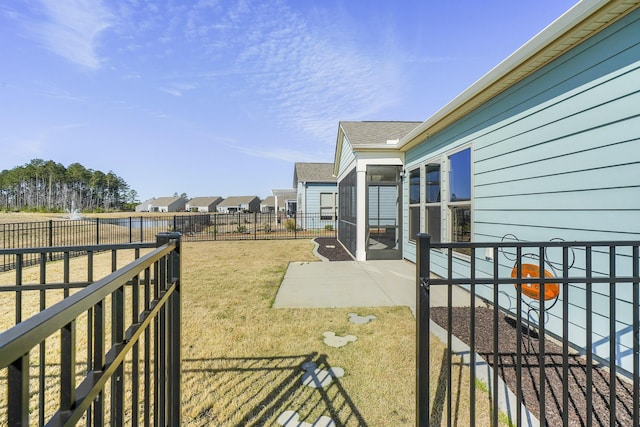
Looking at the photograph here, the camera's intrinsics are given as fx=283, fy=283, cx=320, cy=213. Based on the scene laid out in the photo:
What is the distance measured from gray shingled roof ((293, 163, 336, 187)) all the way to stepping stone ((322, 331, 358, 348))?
14.0 m

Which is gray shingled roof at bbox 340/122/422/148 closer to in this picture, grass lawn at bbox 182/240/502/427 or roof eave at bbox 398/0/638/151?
roof eave at bbox 398/0/638/151

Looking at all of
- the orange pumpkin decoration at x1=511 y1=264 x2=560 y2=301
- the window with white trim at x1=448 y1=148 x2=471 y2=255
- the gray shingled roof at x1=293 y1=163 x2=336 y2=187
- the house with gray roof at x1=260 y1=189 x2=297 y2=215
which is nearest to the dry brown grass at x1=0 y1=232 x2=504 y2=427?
the orange pumpkin decoration at x1=511 y1=264 x2=560 y2=301

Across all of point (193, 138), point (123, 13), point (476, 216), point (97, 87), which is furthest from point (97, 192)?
point (476, 216)

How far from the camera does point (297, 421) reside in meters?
1.94

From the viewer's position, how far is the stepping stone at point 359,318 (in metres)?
3.62

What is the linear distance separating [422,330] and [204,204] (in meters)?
68.3

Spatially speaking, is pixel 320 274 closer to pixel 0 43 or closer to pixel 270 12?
pixel 270 12

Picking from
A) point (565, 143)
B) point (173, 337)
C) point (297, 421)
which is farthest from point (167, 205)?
point (565, 143)

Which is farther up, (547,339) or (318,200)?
(318,200)

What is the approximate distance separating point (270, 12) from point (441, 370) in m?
7.75

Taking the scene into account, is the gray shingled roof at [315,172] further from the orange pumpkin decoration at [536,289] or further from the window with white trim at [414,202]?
the orange pumpkin decoration at [536,289]

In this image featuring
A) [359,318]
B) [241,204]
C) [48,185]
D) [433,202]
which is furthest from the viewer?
[241,204]

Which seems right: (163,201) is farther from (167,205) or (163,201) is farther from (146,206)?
(146,206)

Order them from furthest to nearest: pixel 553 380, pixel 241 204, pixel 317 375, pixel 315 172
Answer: pixel 241 204
pixel 315 172
pixel 317 375
pixel 553 380
